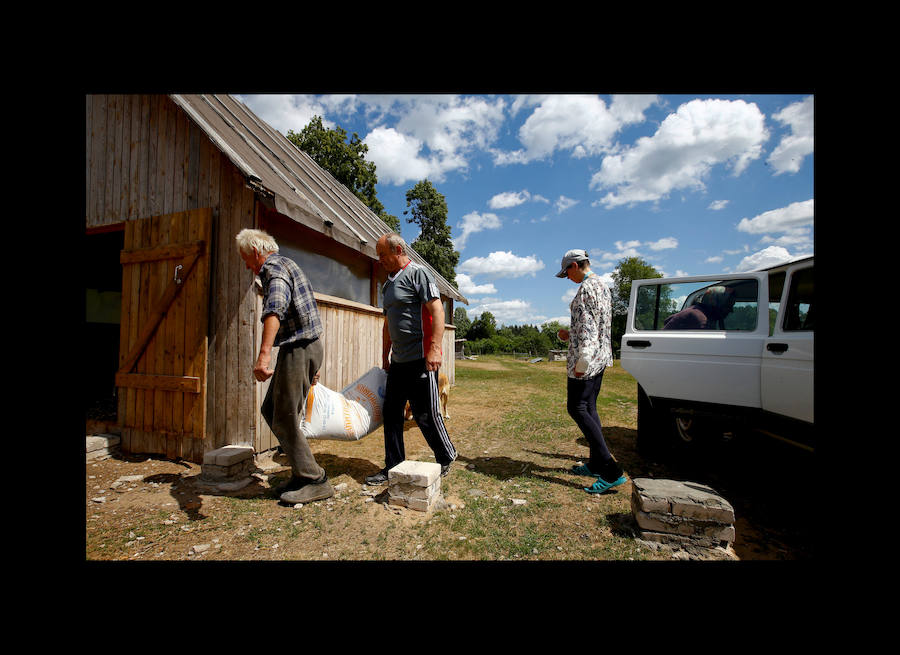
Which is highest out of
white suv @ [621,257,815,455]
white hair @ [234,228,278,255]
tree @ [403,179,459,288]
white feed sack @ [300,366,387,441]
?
tree @ [403,179,459,288]

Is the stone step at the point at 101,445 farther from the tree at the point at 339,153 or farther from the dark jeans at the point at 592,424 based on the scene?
the tree at the point at 339,153

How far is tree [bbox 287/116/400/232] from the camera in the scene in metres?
19.2

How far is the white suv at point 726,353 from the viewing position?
2.56 meters

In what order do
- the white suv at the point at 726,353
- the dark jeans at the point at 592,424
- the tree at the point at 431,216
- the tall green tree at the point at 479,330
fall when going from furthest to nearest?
the tall green tree at the point at 479,330, the tree at the point at 431,216, the dark jeans at the point at 592,424, the white suv at the point at 726,353

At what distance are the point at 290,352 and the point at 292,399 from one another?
0.37 metres

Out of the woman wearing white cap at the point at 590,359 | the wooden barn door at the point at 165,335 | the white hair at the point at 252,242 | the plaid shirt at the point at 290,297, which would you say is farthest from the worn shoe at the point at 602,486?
the wooden barn door at the point at 165,335

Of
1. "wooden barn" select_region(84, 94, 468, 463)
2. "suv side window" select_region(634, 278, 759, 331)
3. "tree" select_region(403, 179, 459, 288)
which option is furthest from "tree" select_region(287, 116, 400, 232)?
"suv side window" select_region(634, 278, 759, 331)

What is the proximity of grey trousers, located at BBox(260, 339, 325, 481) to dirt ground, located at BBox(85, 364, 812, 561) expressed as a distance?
401 millimetres

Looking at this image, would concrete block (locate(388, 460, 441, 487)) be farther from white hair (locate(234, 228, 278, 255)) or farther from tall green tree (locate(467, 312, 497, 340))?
tall green tree (locate(467, 312, 497, 340))

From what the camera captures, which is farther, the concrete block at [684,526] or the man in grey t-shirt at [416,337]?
the man in grey t-shirt at [416,337]

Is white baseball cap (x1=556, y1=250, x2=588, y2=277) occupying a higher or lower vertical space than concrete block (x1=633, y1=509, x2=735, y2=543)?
higher

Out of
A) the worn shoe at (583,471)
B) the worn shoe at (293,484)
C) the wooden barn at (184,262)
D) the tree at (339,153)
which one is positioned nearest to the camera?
the worn shoe at (293,484)
